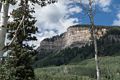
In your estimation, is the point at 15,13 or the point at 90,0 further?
the point at 90,0

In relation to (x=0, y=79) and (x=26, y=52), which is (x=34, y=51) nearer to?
(x=26, y=52)

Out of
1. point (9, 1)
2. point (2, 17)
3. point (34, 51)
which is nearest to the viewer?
point (2, 17)

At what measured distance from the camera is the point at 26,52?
116 ft

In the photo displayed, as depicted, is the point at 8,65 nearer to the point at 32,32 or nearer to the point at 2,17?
the point at 2,17

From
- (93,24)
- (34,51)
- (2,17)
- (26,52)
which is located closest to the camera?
(2,17)

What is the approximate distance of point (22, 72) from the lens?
37.4 metres

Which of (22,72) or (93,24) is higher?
(93,24)

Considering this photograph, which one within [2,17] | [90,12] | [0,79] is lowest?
[0,79]

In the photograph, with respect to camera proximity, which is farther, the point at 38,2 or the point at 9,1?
the point at 38,2

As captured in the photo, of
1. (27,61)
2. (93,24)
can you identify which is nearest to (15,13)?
(93,24)

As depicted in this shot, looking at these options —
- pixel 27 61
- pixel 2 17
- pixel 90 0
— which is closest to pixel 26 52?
pixel 27 61

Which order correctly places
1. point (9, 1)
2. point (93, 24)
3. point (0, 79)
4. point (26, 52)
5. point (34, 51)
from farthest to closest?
point (34, 51) < point (26, 52) < point (93, 24) < point (0, 79) < point (9, 1)

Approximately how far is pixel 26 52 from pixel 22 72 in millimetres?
2998

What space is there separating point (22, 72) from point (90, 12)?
56.3 ft
